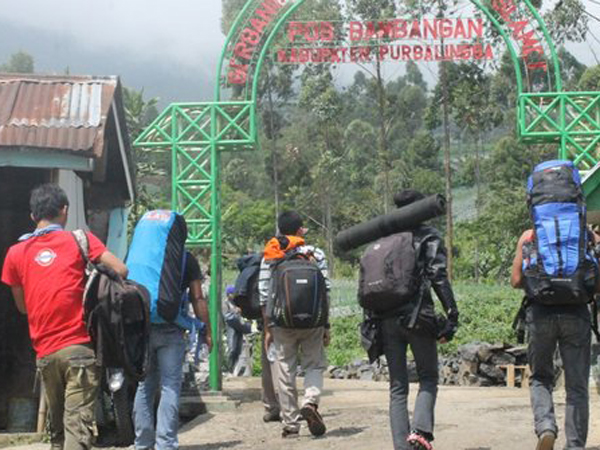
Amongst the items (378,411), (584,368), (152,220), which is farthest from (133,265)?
(378,411)

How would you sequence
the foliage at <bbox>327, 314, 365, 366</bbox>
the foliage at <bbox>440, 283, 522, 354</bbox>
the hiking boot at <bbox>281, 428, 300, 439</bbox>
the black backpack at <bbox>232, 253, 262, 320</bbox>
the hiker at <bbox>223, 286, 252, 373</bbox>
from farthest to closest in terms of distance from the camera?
1. the foliage at <bbox>440, 283, 522, 354</bbox>
2. the foliage at <bbox>327, 314, 365, 366</bbox>
3. the hiker at <bbox>223, 286, 252, 373</bbox>
4. the black backpack at <bbox>232, 253, 262, 320</bbox>
5. the hiking boot at <bbox>281, 428, 300, 439</bbox>

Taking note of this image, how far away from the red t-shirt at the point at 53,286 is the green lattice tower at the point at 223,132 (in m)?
5.15

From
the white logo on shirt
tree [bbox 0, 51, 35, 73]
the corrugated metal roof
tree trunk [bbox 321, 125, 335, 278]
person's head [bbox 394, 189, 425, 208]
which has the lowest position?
the white logo on shirt

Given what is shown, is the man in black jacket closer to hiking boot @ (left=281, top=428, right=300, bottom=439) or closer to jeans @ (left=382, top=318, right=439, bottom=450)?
jeans @ (left=382, top=318, right=439, bottom=450)

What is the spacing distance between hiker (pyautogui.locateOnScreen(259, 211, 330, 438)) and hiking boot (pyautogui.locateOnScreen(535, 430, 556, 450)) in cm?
216

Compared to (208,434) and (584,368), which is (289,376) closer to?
(208,434)

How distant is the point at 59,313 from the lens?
17.9 ft

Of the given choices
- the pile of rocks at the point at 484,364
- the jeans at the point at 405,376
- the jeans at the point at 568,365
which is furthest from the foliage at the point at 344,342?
the jeans at the point at 568,365

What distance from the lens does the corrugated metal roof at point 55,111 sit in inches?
318

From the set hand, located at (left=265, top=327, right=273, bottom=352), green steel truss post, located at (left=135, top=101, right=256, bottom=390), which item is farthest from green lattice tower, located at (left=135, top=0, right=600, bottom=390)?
hand, located at (left=265, top=327, right=273, bottom=352)

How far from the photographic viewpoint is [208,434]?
320 inches

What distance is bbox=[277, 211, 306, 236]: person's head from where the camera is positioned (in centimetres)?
773

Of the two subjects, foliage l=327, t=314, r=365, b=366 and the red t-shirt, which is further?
foliage l=327, t=314, r=365, b=366

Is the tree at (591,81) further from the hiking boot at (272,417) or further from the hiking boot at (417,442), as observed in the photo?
the hiking boot at (417,442)
